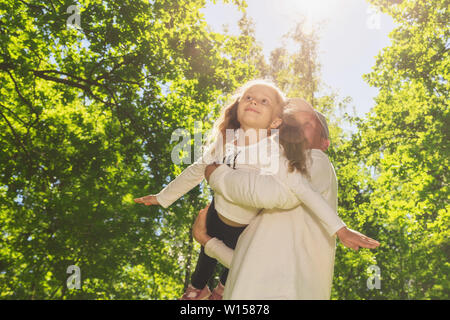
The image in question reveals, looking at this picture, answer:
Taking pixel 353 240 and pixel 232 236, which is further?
pixel 232 236

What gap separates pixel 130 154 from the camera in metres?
10.7

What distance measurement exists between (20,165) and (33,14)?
4400mm

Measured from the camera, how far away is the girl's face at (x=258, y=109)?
3.22 metres

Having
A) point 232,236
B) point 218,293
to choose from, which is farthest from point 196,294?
point 232,236

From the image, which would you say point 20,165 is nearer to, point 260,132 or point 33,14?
point 33,14

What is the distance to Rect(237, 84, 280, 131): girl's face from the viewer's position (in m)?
3.22

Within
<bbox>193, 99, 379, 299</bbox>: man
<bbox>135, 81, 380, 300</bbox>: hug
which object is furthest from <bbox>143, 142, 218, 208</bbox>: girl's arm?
<bbox>193, 99, 379, 299</bbox>: man

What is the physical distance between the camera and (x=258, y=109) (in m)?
3.25

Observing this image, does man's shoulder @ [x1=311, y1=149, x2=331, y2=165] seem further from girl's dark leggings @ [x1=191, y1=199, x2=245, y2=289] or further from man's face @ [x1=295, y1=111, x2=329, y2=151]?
girl's dark leggings @ [x1=191, y1=199, x2=245, y2=289]

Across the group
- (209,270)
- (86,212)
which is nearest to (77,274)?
(86,212)

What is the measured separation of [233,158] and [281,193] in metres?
0.67

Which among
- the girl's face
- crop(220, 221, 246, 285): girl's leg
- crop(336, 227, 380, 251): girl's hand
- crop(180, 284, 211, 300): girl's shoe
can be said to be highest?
the girl's face

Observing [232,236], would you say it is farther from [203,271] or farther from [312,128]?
[312,128]

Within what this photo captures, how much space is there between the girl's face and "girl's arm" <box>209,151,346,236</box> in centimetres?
86
